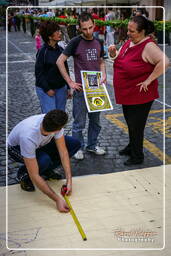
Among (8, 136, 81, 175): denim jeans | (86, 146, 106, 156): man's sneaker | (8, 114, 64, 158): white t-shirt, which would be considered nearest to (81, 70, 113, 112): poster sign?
(8, 136, 81, 175): denim jeans

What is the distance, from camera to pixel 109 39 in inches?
486

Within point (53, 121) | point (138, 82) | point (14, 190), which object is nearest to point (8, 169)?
point (14, 190)

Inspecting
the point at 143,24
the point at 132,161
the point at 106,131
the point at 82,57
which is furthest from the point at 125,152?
the point at 143,24

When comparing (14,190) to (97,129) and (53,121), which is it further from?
(97,129)

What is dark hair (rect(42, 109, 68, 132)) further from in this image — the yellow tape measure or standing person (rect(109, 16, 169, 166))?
standing person (rect(109, 16, 169, 166))

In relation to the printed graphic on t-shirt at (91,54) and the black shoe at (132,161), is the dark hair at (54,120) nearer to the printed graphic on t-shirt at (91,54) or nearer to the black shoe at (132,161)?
the printed graphic on t-shirt at (91,54)

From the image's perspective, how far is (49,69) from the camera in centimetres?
371

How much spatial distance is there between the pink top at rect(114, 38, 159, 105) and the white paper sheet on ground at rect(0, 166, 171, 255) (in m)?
0.81

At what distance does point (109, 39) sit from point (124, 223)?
1049 cm

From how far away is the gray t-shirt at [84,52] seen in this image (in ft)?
11.8

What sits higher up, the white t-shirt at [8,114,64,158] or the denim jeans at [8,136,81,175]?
the white t-shirt at [8,114,64,158]

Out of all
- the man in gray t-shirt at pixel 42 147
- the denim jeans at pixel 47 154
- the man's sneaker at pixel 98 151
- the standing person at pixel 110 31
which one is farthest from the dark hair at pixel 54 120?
the standing person at pixel 110 31

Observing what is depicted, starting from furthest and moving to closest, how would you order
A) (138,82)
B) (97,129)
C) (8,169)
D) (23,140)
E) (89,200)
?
(97,129) → (8,169) → (138,82) → (89,200) → (23,140)

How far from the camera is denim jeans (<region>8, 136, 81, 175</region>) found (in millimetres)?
3090
